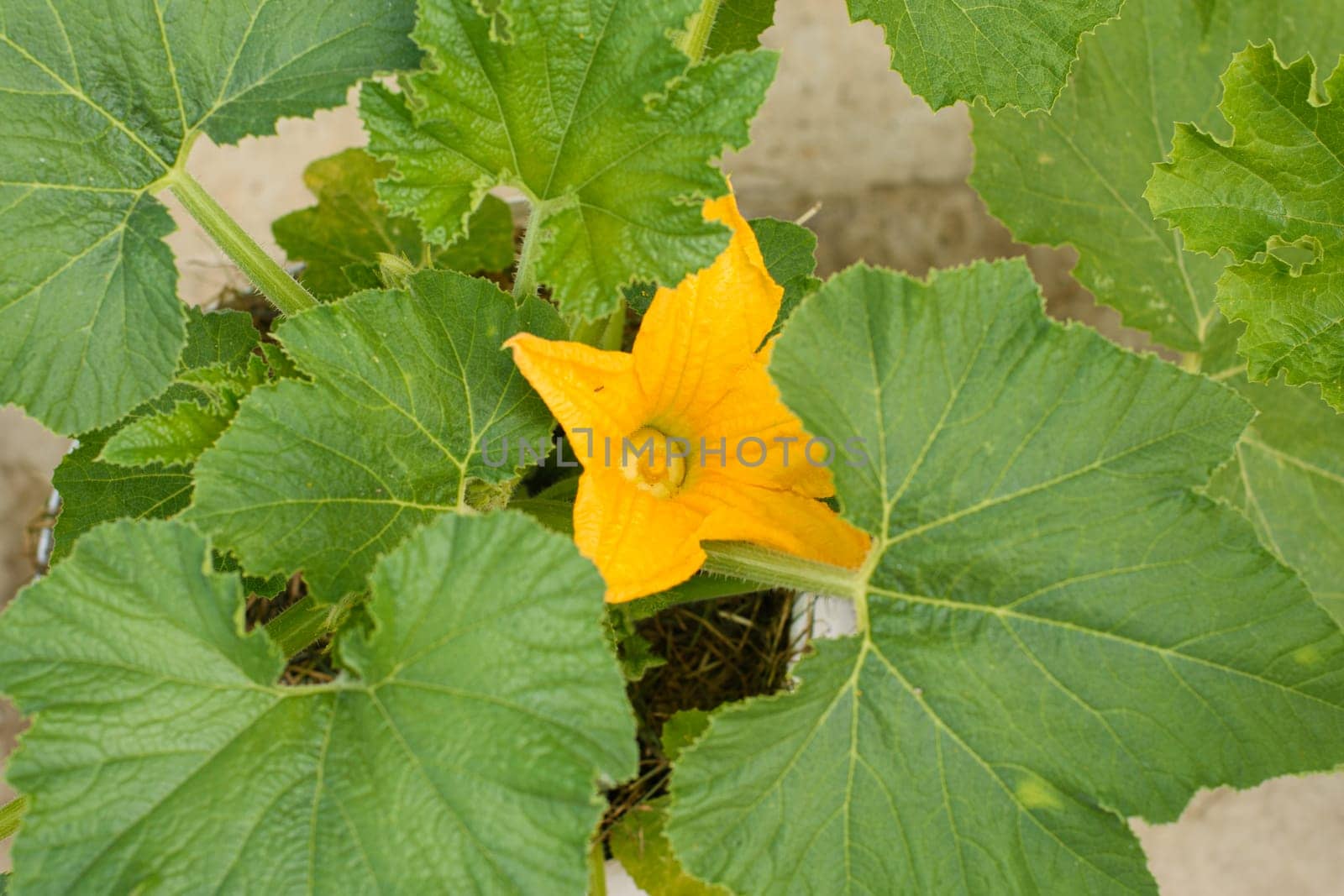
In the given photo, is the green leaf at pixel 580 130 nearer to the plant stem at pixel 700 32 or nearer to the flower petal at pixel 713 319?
the flower petal at pixel 713 319

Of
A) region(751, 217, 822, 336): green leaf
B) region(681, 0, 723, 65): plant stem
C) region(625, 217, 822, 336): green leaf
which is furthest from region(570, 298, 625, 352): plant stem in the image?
region(681, 0, 723, 65): plant stem

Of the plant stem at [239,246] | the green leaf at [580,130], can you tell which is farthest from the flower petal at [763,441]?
the plant stem at [239,246]

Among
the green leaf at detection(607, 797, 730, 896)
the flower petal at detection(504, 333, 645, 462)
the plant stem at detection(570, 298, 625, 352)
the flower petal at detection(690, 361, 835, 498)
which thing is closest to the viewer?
the flower petal at detection(504, 333, 645, 462)

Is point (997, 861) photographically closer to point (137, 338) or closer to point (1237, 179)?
point (1237, 179)

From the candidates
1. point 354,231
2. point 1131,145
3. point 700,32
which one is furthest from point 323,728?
point 1131,145

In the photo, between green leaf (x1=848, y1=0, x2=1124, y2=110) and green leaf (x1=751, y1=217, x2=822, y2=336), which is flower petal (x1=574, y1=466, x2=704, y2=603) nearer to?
green leaf (x1=751, y1=217, x2=822, y2=336)

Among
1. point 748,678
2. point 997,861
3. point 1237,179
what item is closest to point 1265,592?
point 997,861

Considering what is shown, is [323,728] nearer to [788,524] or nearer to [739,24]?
[788,524]
